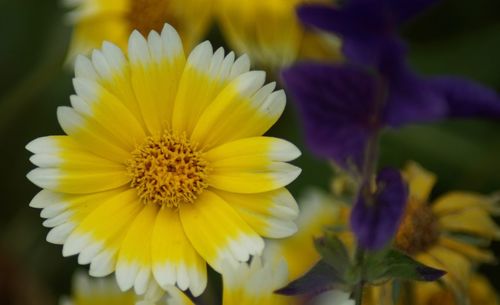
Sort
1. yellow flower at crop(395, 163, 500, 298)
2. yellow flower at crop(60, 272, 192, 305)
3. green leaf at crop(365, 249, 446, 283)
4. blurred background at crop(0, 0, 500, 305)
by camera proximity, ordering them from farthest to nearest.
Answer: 1. blurred background at crop(0, 0, 500, 305)
2. yellow flower at crop(60, 272, 192, 305)
3. yellow flower at crop(395, 163, 500, 298)
4. green leaf at crop(365, 249, 446, 283)

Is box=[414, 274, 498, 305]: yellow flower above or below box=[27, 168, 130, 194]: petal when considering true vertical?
below

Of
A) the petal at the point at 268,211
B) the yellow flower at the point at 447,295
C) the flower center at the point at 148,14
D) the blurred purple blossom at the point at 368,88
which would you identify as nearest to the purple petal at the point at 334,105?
the blurred purple blossom at the point at 368,88

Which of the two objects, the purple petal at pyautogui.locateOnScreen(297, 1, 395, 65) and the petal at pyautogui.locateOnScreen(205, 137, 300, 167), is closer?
the purple petal at pyautogui.locateOnScreen(297, 1, 395, 65)

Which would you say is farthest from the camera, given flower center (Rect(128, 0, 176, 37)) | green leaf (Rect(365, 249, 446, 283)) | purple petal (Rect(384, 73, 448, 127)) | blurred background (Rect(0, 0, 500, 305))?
blurred background (Rect(0, 0, 500, 305))

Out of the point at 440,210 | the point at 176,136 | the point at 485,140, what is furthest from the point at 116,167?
the point at 485,140

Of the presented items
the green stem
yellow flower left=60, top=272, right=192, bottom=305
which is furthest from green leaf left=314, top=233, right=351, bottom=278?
yellow flower left=60, top=272, right=192, bottom=305

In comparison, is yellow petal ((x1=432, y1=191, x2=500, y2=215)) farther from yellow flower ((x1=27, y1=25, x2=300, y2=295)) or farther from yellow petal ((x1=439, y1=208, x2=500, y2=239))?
yellow flower ((x1=27, y1=25, x2=300, y2=295))

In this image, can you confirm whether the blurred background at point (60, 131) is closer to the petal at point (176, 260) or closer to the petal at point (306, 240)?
the petal at point (306, 240)

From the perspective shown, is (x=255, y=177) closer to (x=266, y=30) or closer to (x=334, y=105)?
(x=334, y=105)

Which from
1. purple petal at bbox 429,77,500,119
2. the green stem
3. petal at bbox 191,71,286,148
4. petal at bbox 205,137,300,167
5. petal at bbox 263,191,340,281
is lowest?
the green stem
